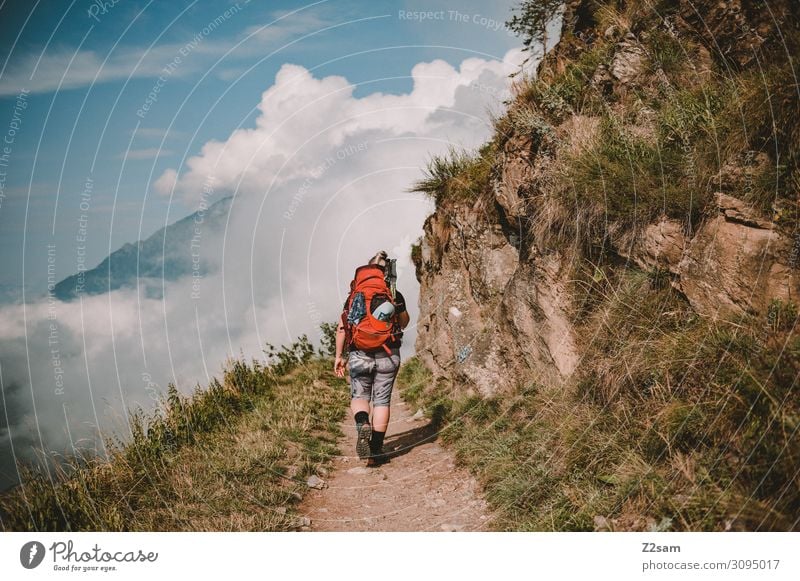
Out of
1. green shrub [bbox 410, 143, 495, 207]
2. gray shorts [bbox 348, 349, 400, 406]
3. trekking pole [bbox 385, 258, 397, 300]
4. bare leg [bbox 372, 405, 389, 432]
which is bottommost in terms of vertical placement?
bare leg [bbox 372, 405, 389, 432]

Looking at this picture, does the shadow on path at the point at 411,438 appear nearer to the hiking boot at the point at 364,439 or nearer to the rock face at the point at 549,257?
the hiking boot at the point at 364,439

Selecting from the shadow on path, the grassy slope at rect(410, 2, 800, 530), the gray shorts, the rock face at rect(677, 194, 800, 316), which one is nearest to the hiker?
the gray shorts

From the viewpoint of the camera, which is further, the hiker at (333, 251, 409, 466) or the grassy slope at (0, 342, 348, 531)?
the hiker at (333, 251, 409, 466)

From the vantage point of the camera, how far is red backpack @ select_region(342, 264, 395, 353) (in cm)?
638

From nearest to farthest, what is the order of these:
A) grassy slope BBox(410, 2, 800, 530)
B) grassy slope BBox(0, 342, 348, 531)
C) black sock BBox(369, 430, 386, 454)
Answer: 1. grassy slope BBox(410, 2, 800, 530)
2. grassy slope BBox(0, 342, 348, 531)
3. black sock BBox(369, 430, 386, 454)

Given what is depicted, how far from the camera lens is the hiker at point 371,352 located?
20.9 feet

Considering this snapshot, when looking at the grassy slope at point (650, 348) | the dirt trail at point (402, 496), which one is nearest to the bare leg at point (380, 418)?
the dirt trail at point (402, 496)

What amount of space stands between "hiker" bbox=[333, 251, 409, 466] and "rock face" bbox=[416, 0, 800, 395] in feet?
5.05

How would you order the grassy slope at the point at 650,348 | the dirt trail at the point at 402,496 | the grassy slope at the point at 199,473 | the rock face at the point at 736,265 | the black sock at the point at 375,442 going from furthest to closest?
the black sock at the point at 375,442
the dirt trail at the point at 402,496
the grassy slope at the point at 199,473
the rock face at the point at 736,265
the grassy slope at the point at 650,348

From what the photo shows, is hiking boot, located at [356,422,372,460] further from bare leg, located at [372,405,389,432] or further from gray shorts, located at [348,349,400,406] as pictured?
gray shorts, located at [348,349,400,406]

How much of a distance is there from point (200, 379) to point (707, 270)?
27.6ft

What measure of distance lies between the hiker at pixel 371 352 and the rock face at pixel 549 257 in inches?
60.5

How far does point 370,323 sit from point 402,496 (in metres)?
2.14

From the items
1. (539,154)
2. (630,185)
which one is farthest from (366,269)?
(630,185)
